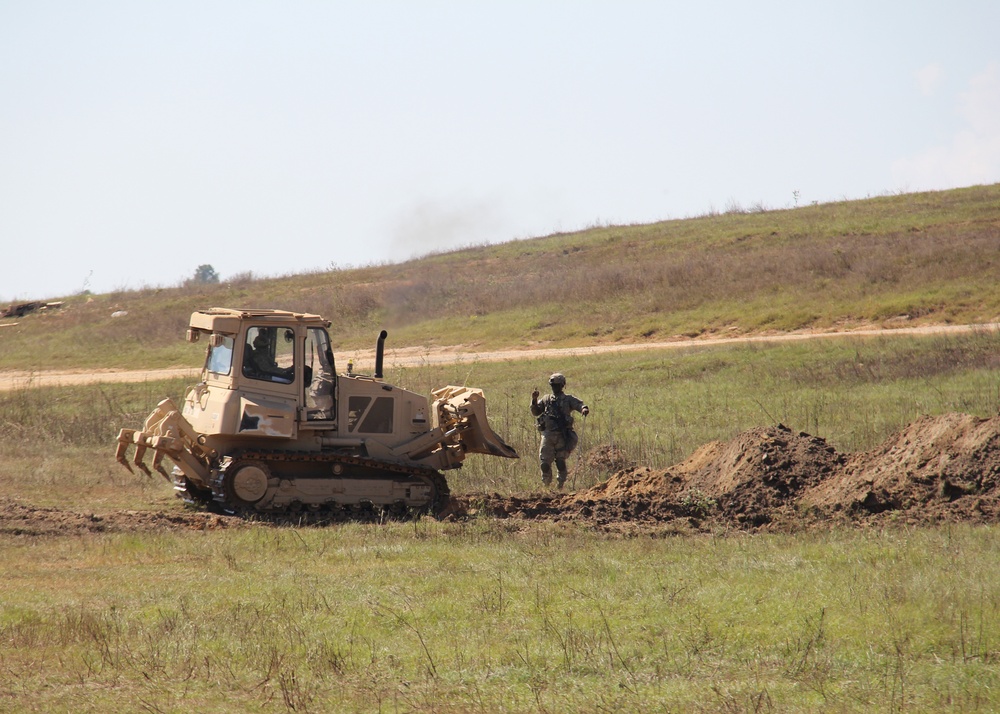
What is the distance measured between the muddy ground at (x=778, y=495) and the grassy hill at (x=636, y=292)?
10.3 metres

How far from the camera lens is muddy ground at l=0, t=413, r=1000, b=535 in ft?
39.4

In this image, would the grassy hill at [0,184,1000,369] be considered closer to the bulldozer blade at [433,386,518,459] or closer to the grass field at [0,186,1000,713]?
the grass field at [0,186,1000,713]

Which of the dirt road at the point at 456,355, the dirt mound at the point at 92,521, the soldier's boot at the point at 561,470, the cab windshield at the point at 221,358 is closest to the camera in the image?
the dirt mound at the point at 92,521

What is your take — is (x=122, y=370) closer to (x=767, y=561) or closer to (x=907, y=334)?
(x=907, y=334)

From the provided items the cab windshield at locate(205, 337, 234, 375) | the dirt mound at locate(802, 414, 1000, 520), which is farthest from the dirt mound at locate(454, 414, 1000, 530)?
the cab windshield at locate(205, 337, 234, 375)

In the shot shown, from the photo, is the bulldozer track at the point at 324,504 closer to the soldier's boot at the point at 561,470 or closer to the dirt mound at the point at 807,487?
the dirt mound at the point at 807,487

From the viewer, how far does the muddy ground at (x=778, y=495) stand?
12.0 m

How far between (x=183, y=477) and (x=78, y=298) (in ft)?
124

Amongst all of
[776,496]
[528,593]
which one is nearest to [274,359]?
[528,593]

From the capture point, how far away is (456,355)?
100 feet

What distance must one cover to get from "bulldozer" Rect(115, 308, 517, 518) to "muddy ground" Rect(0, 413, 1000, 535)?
0.56 metres

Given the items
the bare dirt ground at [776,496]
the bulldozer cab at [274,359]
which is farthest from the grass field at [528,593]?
the bulldozer cab at [274,359]

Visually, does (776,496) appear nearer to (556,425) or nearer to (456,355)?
(556,425)

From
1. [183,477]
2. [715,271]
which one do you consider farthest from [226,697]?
[715,271]
